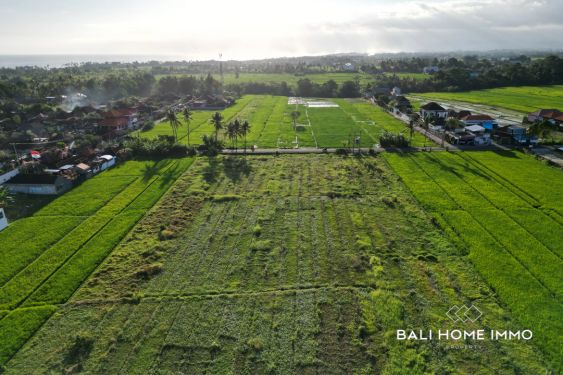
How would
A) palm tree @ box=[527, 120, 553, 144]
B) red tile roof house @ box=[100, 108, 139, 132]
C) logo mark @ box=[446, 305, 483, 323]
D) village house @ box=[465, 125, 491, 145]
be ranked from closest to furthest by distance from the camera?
logo mark @ box=[446, 305, 483, 323]
palm tree @ box=[527, 120, 553, 144]
village house @ box=[465, 125, 491, 145]
red tile roof house @ box=[100, 108, 139, 132]

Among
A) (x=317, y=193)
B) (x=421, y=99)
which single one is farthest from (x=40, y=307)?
(x=421, y=99)

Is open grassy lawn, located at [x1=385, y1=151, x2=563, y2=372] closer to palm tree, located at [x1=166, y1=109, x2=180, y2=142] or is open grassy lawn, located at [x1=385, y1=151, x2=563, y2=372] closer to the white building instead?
palm tree, located at [x1=166, y1=109, x2=180, y2=142]

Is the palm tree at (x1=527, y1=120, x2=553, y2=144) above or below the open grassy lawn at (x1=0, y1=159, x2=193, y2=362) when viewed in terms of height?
above

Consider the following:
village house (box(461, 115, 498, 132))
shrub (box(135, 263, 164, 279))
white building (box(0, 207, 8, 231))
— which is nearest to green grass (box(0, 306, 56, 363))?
shrub (box(135, 263, 164, 279))

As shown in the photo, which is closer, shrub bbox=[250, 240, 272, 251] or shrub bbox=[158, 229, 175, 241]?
shrub bbox=[250, 240, 272, 251]

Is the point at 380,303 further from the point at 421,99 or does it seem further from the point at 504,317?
the point at 421,99

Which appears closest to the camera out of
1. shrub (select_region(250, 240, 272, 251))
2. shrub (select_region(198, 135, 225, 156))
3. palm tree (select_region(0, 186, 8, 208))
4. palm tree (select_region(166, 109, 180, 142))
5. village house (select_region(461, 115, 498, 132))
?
shrub (select_region(250, 240, 272, 251))

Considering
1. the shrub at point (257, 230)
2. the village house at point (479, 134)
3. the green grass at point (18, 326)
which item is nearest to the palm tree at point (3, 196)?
the green grass at point (18, 326)
